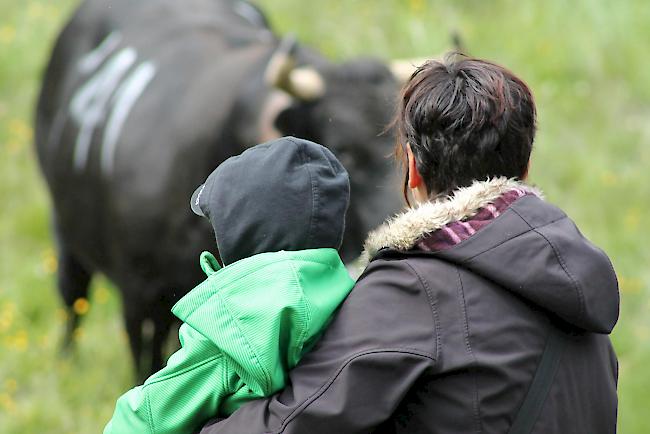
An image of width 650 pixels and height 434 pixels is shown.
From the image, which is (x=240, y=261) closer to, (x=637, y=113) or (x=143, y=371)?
(x=143, y=371)

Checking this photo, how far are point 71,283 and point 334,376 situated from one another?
165 inches

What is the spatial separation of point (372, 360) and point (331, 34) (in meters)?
6.91

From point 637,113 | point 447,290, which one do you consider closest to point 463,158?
point 447,290

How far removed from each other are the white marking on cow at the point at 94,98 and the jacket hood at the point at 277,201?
11.0 ft

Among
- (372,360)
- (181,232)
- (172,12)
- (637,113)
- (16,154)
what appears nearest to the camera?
(372,360)

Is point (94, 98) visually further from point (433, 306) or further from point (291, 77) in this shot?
point (433, 306)

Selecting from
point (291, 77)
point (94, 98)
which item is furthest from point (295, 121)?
point (94, 98)

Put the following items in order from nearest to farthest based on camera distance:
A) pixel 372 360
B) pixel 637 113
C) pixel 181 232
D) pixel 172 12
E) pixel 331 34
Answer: pixel 372 360 < pixel 181 232 < pixel 172 12 < pixel 637 113 < pixel 331 34

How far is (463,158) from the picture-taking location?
1872 millimetres

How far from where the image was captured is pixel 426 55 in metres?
7.48

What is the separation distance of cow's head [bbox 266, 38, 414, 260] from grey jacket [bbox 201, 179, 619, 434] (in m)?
2.42

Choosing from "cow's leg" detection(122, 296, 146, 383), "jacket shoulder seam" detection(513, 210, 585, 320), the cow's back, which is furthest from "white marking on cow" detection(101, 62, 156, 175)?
"jacket shoulder seam" detection(513, 210, 585, 320)

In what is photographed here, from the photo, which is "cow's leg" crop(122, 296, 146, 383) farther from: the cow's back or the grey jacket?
the grey jacket

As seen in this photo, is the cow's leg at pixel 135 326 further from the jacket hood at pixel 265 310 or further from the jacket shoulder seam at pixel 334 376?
the jacket shoulder seam at pixel 334 376
